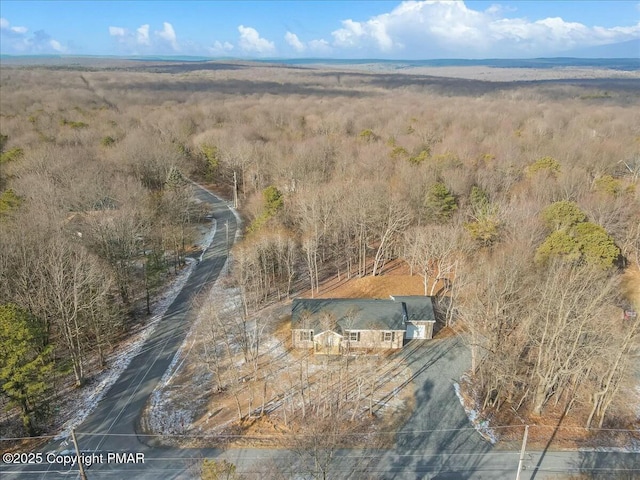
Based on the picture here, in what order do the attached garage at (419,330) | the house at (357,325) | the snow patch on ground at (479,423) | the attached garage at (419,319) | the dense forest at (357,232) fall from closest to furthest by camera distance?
the snow patch on ground at (479,423), the dense forest at (357,232), the house at (357,325), the attached garage at (419,319), the attached garage at (419,330)

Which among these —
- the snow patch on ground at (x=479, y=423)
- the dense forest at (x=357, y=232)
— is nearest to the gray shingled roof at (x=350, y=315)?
the dense forest at (x=357, y=232)

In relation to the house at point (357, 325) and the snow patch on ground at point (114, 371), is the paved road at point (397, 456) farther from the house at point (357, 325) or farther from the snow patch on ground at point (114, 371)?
the house at point (357, 325)

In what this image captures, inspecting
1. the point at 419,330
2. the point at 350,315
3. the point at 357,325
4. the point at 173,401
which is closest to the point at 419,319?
the point at 419,330

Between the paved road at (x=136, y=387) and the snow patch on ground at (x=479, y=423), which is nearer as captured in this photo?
the paved road at (x=136, y=387)

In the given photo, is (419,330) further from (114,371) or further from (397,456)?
(114,371)

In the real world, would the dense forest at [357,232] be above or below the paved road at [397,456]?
above

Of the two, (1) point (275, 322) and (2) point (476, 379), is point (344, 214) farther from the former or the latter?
(2) point (476, 379)

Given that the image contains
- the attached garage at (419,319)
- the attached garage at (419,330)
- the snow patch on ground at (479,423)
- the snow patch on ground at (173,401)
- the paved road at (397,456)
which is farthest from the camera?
the attached garage at (419,330)
